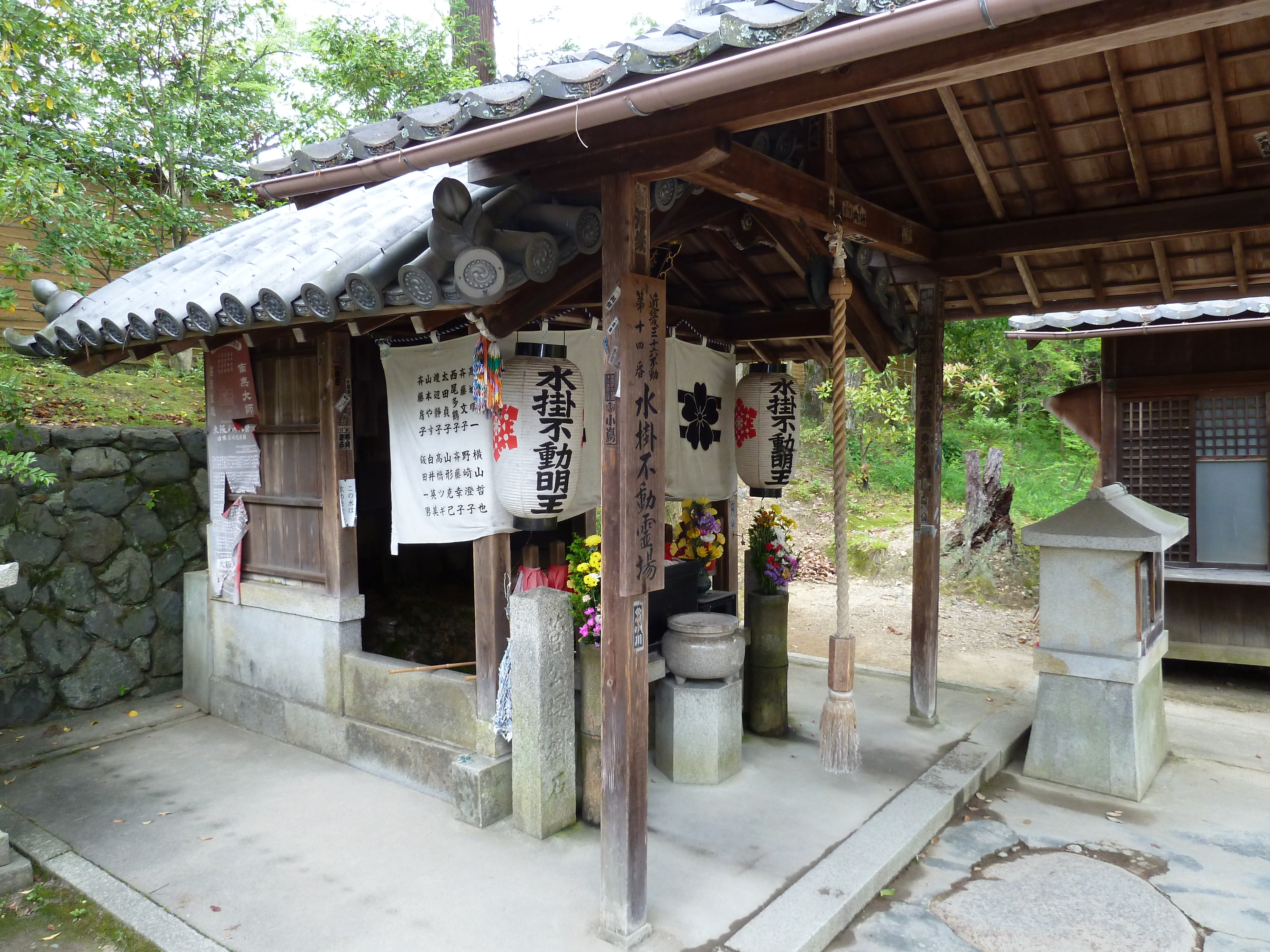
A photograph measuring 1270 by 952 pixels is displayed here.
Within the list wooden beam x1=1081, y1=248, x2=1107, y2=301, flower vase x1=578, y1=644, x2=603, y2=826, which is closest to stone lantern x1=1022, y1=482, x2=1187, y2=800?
wooden beam x1=1081, y1=248, x2=1107, y2=301

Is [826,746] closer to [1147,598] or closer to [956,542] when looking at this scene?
[1147,598]

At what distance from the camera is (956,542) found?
1426cm

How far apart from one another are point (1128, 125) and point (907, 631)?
8010 mm

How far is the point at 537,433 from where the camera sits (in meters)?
5.39

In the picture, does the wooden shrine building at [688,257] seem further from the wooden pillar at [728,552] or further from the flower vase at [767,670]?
the flower vase at [767,670]

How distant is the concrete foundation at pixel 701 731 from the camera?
6344mm

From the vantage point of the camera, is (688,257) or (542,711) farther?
(688,257)

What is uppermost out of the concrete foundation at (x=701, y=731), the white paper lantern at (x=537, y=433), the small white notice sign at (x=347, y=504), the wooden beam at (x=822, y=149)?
the wooden beam at (x=822, y=149)

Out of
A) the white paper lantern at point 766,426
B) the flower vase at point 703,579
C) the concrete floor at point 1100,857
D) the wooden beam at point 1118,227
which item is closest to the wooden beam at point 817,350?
the white paper lantern at point 766,426

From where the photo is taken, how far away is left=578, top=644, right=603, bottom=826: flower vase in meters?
5.72

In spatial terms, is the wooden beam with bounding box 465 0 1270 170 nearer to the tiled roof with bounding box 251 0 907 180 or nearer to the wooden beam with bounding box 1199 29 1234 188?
the tiled roof with bounding box 251 0 907 180

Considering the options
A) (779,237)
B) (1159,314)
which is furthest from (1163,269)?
(779,237)

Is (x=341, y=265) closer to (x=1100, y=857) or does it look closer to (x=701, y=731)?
(x=701, y=731)

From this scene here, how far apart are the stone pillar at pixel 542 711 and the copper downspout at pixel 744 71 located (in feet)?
9.54
